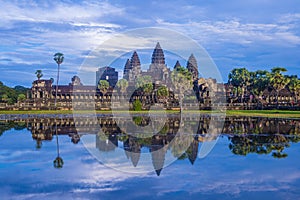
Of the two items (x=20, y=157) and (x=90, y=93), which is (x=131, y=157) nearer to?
(x=20, y=157)

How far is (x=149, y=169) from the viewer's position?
52.9 ft

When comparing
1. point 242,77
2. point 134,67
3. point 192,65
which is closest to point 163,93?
point 242,77

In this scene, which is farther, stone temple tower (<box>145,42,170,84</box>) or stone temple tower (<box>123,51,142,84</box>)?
stone temple tower (<box>123,51,142,84</box>)

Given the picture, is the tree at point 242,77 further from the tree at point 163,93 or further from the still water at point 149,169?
the still water at point 149,169

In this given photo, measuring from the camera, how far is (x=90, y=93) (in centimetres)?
13238

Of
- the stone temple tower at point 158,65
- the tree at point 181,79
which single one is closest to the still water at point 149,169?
the tree at point 181,79

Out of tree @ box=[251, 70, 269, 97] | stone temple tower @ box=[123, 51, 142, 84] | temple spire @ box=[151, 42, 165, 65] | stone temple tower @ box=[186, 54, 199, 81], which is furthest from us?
stone temple tower @ box=[123, 51, 142, 84]

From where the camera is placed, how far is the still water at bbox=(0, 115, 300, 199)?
12469 millimetres

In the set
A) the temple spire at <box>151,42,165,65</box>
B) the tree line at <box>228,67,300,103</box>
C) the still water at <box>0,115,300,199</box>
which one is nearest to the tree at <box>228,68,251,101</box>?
the tree line at <box>228,67,300,103</box>

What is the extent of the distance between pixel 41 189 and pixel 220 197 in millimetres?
5583

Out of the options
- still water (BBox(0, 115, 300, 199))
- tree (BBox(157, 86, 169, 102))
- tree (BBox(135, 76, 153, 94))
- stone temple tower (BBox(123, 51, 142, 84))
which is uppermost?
stone temple tower (BBox(123, 51, 142, 84))

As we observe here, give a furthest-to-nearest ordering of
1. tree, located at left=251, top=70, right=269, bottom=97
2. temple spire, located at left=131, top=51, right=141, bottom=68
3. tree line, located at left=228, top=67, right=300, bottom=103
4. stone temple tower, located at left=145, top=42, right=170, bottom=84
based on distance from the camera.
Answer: temple spire, located at left=131, top=51, right=141, bottom=68 → stone temple tower, located at left=145, top=42, right=170, bottom=84 → tree, located at left=251, top=70, right=269, bottom=97 → tree line, located at left=228, top=67, right=300, bottom=103

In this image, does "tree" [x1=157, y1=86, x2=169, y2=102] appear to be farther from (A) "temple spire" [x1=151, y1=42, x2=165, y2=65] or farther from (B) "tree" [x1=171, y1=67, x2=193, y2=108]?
(A) "temple spire" [x1=151, y1=42, x2=165, y2=65]

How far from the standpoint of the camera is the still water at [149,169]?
1247 cm
